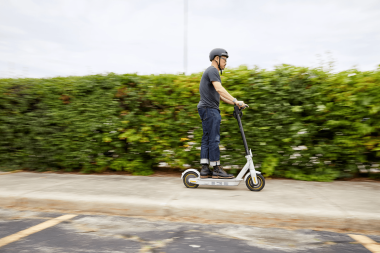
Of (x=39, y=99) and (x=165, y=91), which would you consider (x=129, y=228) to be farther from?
(x=39, y=99)

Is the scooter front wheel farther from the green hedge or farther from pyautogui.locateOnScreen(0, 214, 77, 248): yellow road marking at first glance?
pyautogui.locateOnScreen(0, 214, 77, 248): yellow road marking

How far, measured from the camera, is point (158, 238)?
3.00 meters

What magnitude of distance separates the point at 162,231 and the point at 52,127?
3792mm

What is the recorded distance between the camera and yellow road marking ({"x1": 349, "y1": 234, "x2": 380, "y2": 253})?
9.04ft

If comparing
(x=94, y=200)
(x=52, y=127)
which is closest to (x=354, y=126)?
(x=94, y=200)

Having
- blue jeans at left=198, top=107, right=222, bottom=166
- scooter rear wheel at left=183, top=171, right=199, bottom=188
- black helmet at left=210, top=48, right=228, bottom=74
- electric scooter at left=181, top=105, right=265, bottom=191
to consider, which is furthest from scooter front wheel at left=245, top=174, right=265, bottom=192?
black helmet at left=210, top=48, right=228, bottom=74

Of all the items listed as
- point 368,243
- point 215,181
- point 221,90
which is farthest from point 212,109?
point 368,243

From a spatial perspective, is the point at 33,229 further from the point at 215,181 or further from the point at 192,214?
the point at 215,181

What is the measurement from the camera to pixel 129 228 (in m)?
3.29

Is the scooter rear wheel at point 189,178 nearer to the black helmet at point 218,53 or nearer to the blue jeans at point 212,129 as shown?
the blue jeans at point 212,129

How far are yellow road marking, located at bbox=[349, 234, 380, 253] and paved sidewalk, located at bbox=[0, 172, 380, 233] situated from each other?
19 centimetres

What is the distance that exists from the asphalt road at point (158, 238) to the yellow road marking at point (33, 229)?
0.02 metres

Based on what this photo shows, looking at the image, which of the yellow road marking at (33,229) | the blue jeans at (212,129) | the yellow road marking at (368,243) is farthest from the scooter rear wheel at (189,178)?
the yellow road marking at (368,243)

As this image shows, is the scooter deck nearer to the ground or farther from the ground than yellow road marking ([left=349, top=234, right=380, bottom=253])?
farther from the ground
